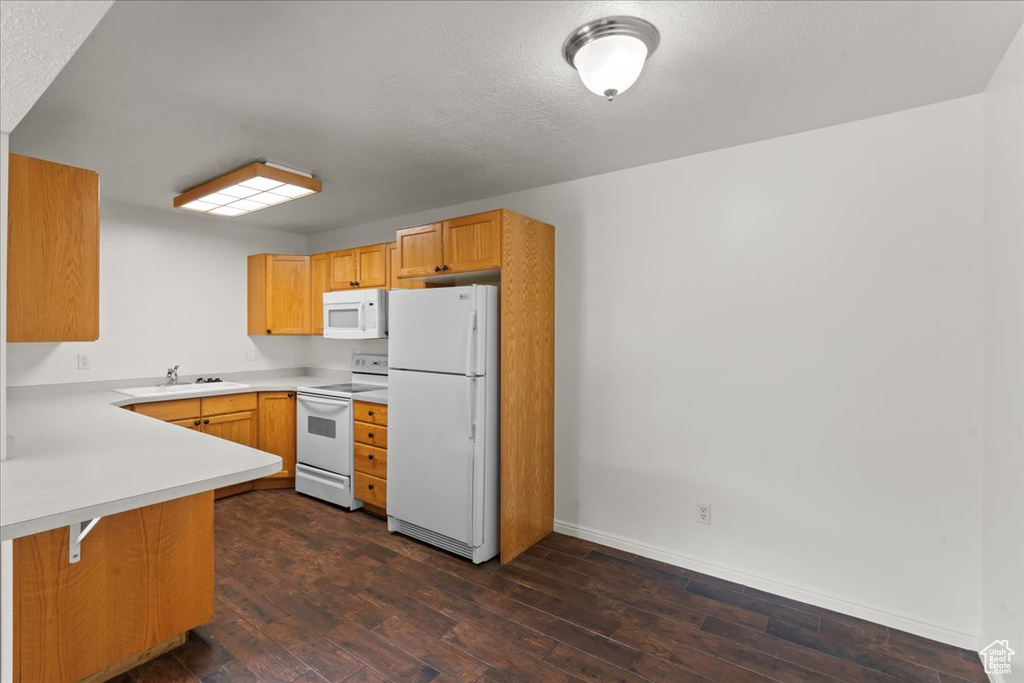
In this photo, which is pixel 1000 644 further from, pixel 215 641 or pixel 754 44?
pixel 215 641

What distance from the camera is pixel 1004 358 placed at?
1.88 metres

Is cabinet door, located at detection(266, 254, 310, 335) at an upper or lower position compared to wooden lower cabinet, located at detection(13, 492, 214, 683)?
upper

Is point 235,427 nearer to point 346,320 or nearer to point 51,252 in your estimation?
point 346,320

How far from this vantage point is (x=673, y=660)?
81.7 inches

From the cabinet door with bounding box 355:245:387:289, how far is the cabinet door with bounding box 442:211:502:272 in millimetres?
1108

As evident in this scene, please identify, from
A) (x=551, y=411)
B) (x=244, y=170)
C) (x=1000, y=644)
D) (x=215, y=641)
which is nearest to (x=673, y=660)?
(x=1000, y=644)

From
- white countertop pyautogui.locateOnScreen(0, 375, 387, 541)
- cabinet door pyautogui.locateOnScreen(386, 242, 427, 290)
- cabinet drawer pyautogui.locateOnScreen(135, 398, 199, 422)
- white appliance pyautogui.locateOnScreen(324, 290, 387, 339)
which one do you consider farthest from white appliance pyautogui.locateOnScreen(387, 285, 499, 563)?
cabinet drawer pyautogui.locateOnScreen(135, 398, 199, 422)

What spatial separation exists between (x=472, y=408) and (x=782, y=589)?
191 centimetres

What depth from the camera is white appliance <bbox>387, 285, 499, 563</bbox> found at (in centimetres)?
292

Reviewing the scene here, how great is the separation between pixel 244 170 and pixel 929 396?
3.82 m

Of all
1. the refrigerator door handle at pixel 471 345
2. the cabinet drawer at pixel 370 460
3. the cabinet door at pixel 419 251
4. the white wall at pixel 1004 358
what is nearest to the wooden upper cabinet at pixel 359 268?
the cabinet door at pixel 419 251

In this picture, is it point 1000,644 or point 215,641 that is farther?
point 215,641

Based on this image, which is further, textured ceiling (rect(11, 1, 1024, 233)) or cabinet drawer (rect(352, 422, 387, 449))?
cabinet drawer (rect(352, 422, 387, 449))

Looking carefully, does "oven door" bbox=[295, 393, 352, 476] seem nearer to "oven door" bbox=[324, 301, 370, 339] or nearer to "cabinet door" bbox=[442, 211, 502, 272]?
"oven door" bbox=[324, 301, 370, 339]
